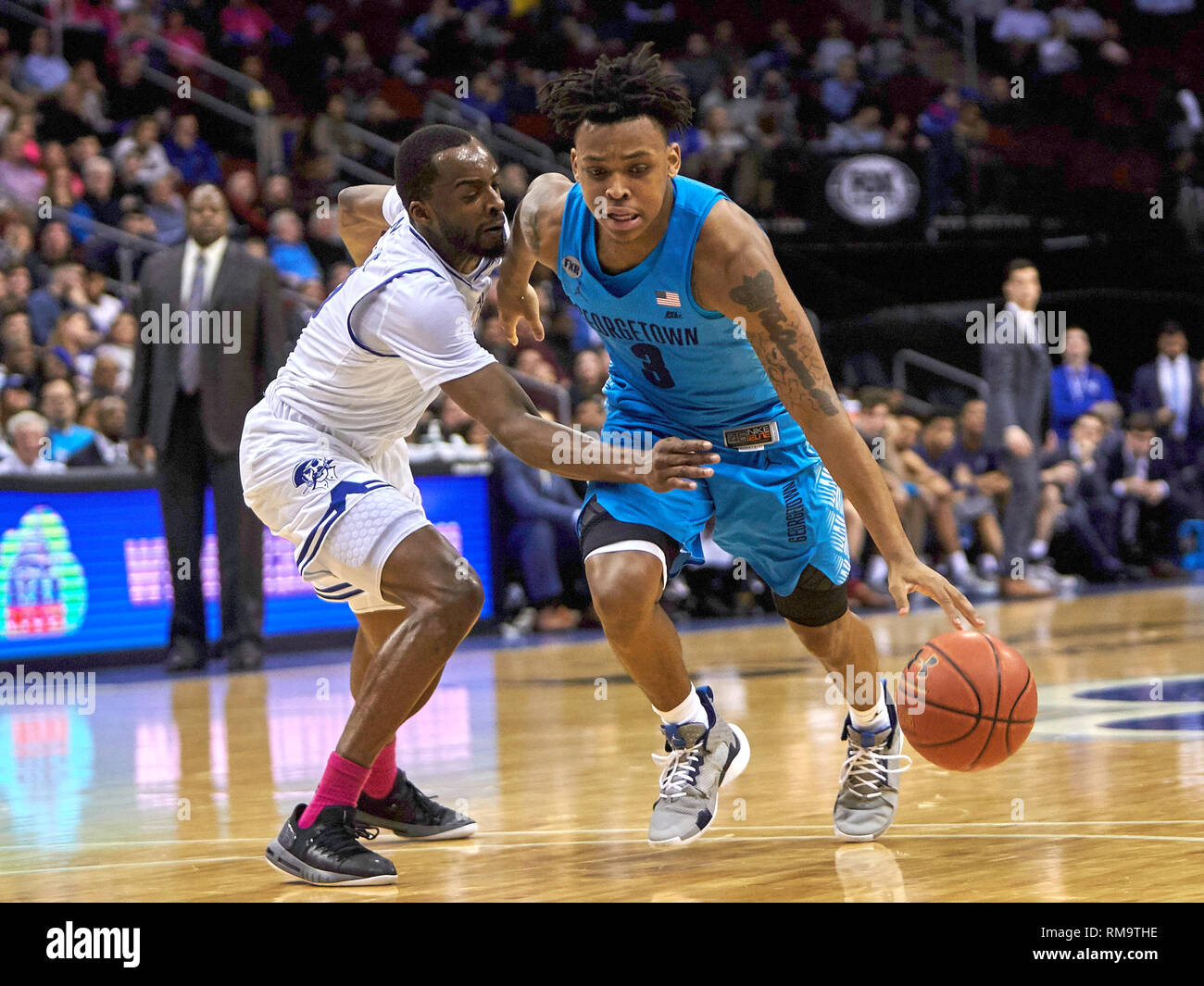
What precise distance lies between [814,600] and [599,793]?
101cm

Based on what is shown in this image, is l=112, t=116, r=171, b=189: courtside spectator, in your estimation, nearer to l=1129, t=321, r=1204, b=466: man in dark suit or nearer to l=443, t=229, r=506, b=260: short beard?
l=1129, t=321, r=1204, b=466: man in dark suit

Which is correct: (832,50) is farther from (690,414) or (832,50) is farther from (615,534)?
(615,534)

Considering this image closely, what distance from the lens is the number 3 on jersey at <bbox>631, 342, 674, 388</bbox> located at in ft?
14.1

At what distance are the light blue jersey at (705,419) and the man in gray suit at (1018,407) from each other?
7213 millimetres

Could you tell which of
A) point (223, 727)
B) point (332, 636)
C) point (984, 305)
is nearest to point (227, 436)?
point (332, 636)

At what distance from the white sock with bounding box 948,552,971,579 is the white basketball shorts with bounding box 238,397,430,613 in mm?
8683

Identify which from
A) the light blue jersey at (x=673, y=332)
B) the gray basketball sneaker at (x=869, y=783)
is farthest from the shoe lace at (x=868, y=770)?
the light blue jersey at (x=673, y=332)

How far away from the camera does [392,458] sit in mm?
4434

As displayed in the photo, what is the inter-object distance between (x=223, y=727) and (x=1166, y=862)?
13.9 ft

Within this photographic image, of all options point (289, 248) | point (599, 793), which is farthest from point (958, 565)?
point (599, 793)

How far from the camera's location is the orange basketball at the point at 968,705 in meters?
4.09
